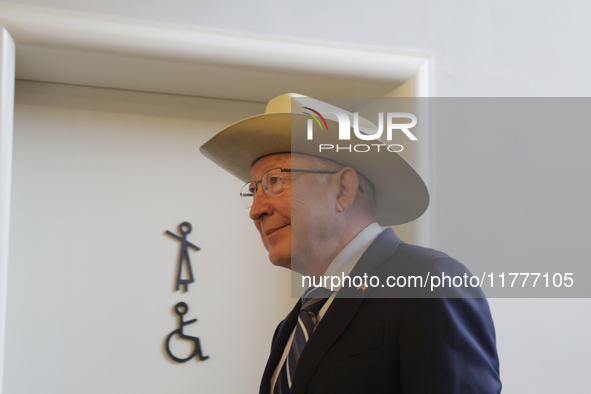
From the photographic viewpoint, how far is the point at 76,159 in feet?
4.92

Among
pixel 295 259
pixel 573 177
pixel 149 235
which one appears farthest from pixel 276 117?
pixel 573 177

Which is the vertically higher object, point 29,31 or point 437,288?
point 29,31

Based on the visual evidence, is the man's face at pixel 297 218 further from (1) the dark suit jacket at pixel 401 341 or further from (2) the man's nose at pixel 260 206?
(1) the dark suit jacket at pixel 401 341

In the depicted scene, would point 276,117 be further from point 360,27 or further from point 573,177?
point 573,177

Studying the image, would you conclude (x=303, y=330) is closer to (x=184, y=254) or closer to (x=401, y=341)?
(x=401, y=341)

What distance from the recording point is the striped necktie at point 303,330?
109 centimetres

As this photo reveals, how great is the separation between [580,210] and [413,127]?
1.93 feet

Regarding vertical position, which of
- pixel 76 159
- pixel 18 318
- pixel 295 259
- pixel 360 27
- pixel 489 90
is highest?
pixel 360 27

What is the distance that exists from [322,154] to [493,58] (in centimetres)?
73

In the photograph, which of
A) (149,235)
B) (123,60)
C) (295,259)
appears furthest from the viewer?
(149,235)

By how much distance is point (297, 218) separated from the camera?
110 centimetres

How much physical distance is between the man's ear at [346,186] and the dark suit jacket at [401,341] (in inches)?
5.6

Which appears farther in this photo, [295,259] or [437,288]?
[295,259]

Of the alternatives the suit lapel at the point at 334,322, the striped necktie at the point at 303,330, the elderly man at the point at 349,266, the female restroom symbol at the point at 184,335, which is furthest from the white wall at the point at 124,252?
the suit lapel at the point at 334,322
